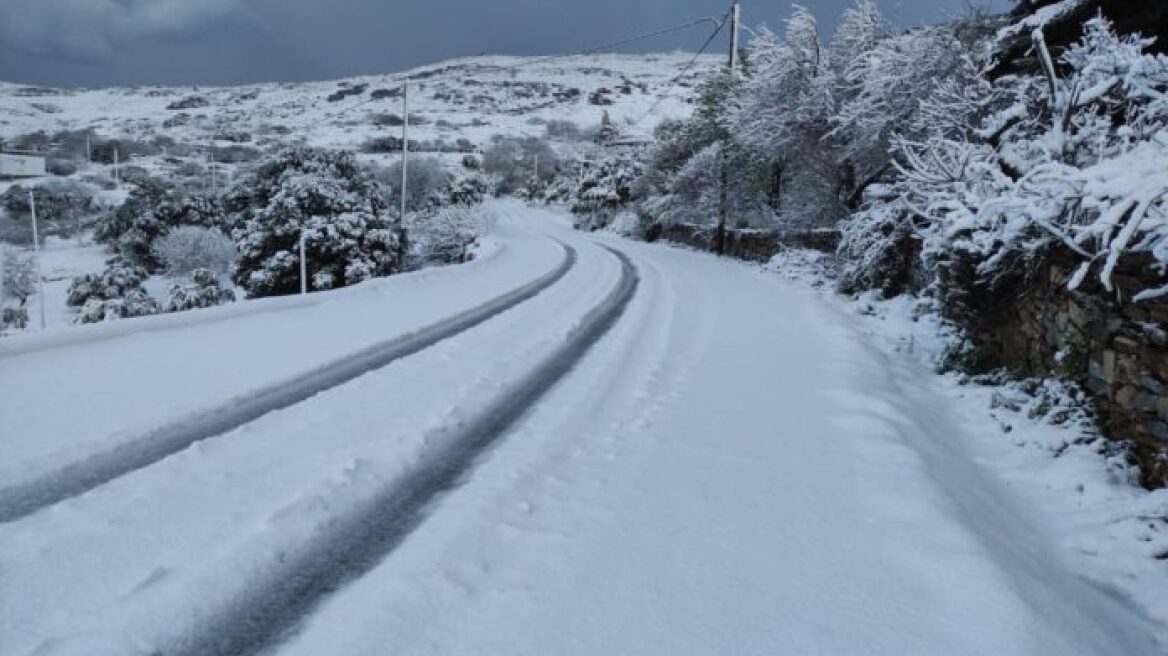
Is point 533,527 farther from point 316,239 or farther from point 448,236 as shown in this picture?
point 448,236

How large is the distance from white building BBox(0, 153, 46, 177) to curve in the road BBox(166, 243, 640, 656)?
14.7ft

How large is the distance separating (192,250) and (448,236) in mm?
11334

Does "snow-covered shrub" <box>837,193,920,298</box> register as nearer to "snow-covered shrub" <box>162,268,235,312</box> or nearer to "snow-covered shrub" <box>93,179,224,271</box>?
"snow-covered shrub" <box>162,268,235,312</box>

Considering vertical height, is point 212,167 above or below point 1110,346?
above

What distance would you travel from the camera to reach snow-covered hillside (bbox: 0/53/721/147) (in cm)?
9125

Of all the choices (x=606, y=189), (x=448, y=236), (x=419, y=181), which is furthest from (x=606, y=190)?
(x=448, y=236)

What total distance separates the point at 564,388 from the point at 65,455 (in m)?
3.61

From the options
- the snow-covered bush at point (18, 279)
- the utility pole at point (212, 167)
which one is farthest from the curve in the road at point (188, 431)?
the utility pole at point (212, 167)

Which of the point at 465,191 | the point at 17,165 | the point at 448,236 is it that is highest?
the point at 465,191

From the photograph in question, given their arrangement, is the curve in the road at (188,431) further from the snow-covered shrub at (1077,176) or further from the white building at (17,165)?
the snow-covered shrub at (1077,176)

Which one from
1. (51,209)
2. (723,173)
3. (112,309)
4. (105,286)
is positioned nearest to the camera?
(112,309)

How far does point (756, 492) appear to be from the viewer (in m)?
4.16

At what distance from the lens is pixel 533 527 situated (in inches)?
138

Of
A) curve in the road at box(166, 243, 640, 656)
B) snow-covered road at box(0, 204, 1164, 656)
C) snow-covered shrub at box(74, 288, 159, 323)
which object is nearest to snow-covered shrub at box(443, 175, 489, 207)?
snow-covered shrub at box(74, 288, 159, 323)
